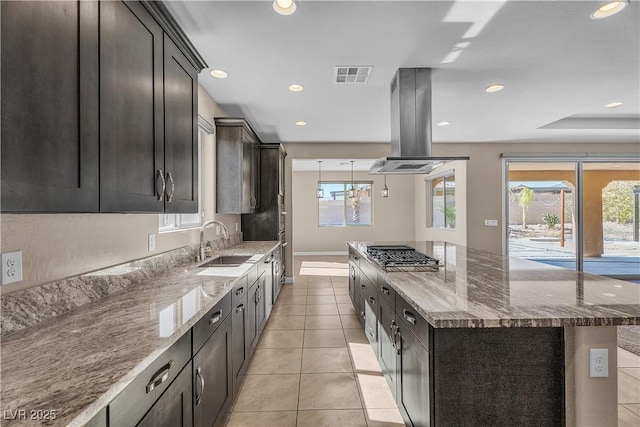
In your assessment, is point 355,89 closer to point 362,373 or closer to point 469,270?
point 469,270

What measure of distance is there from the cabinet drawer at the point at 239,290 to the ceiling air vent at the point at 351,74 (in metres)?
2.05

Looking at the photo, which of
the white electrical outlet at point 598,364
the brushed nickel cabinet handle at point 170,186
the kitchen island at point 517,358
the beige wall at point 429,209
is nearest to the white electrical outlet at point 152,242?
the brushed nickel cabinet handle at point 170,186

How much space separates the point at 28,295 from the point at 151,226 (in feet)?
3.61

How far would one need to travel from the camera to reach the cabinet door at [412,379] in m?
1.44

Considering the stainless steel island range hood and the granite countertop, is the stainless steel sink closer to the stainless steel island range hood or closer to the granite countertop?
the granite countertop

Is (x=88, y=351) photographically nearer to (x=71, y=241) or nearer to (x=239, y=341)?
(x=71, y=241)

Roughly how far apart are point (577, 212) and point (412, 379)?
6.32 metres

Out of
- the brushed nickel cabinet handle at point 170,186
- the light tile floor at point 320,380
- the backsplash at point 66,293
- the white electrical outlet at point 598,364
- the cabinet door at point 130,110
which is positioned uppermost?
the cabinet door at point 130,110

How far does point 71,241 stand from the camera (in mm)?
1503

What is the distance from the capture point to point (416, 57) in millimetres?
2625

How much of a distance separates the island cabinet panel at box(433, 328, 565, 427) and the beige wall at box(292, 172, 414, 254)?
8.40 meters

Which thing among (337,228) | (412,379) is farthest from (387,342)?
(337,228)

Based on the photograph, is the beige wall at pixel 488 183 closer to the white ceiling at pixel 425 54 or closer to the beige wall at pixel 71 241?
the white ceiling at pixel 425 54

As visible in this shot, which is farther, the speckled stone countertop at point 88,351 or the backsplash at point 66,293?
the backsplash at point 66,293
